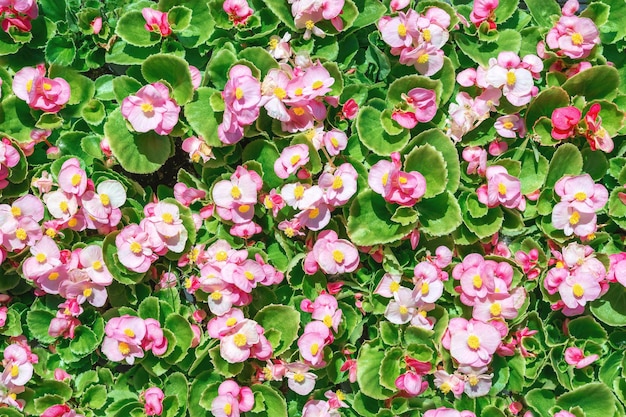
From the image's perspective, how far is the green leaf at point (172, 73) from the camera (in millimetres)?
1396

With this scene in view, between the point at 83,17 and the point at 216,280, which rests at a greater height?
the point at 83,17

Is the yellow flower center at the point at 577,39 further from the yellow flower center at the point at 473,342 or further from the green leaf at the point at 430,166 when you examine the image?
the yellow flower center at the point at 473,342

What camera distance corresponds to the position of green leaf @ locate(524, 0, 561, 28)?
1.52 meters

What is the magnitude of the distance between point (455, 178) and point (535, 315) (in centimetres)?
40

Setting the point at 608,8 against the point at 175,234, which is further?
the point at 608,8

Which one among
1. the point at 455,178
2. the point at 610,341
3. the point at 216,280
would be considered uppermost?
the point at 455,178

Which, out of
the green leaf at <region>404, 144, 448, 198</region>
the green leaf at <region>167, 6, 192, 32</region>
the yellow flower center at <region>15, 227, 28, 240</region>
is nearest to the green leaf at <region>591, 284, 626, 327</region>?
the green leaf at <region>404, 144, 448, 198</region>

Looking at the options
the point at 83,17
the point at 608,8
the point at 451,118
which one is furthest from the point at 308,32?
the point at 608,8

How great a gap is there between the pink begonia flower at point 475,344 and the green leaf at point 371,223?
280mm

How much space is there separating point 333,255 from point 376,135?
0.33 meters

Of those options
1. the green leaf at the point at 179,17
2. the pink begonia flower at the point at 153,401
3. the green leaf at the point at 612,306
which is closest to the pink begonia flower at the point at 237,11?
the green leaf at the point at 179,17

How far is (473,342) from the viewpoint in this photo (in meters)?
1.35

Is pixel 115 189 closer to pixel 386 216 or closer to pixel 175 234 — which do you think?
pixel 175 234

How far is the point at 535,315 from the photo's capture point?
1444mm
